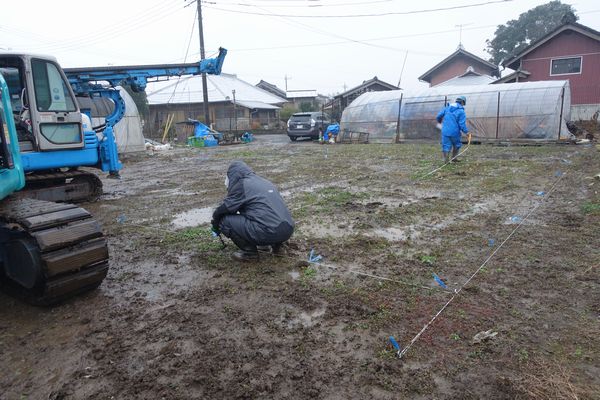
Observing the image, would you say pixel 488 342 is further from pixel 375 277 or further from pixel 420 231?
pixel 420 231

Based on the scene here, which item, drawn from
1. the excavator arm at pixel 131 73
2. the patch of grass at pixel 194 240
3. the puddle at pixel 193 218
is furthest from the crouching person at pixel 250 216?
the excavator arm at pixel 131 73

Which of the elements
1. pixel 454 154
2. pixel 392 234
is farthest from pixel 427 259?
pixel 454 154

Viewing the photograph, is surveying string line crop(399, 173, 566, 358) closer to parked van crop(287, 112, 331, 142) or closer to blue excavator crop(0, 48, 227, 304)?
blue excavator crop(0, 48, 227, 304)

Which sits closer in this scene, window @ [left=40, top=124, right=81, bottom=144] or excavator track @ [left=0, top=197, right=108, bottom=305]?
excavator track @ [left=0, top=197, right=108, bottom=305]

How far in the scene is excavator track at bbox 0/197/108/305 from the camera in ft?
10.6

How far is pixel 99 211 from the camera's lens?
7.39 metres

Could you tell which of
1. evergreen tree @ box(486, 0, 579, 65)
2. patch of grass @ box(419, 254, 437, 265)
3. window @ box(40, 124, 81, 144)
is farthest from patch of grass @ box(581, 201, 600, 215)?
evergreen tree @ box(486, 0, 579, 65)

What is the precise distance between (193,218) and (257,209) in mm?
2554

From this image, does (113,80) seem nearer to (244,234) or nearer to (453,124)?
(244,234)

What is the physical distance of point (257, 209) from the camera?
432 centimetres

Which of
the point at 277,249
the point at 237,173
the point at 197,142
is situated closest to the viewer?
the point at 237,173

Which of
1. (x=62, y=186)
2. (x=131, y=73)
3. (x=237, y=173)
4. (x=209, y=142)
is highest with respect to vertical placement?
(x=131, y=73)

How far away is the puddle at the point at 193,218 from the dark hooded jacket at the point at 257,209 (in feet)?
5.83

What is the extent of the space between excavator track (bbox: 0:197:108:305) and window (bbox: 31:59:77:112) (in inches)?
132
